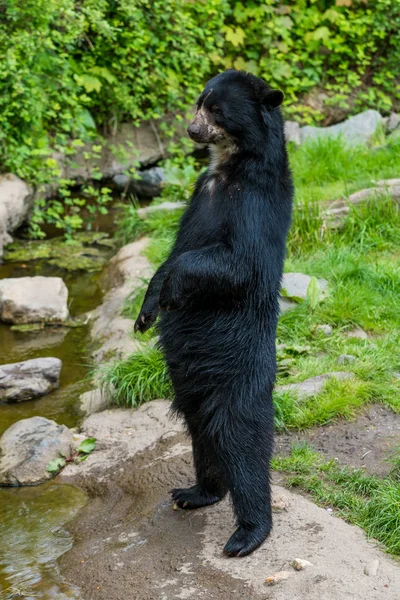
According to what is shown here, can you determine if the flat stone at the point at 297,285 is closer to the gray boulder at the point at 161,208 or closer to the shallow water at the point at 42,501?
the shallow water at the point at 42,501

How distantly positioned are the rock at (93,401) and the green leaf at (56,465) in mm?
654

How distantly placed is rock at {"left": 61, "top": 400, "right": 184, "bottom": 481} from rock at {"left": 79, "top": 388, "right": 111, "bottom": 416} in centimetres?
12

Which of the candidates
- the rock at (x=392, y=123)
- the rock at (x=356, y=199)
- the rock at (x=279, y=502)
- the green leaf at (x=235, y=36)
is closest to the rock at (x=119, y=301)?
the rock at (x=356, y=199)

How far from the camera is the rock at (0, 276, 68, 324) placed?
→ 6.80m

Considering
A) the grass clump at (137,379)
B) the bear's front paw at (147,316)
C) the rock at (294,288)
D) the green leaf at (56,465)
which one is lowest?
the green leaf at (56,465)

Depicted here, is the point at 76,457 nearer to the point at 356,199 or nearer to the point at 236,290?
the point at 236,290

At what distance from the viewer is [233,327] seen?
139 inches

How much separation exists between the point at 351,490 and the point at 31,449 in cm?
186

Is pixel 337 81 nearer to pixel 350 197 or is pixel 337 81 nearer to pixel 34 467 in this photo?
pixel 350 197

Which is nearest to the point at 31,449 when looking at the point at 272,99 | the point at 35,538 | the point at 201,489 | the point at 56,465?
the point at 56,465

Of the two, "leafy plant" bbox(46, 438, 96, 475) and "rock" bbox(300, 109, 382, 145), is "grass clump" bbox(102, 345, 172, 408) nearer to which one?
"leafy plant" bbox(46, 438, 96, 475)

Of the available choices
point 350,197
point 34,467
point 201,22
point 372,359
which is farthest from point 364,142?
point 34,467

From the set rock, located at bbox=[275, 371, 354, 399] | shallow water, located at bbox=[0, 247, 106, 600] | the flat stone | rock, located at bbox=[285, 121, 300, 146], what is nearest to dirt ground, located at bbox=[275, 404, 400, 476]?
rock, located at bbox=[275, 371, 354, 399]

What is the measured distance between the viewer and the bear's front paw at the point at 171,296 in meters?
3.44
